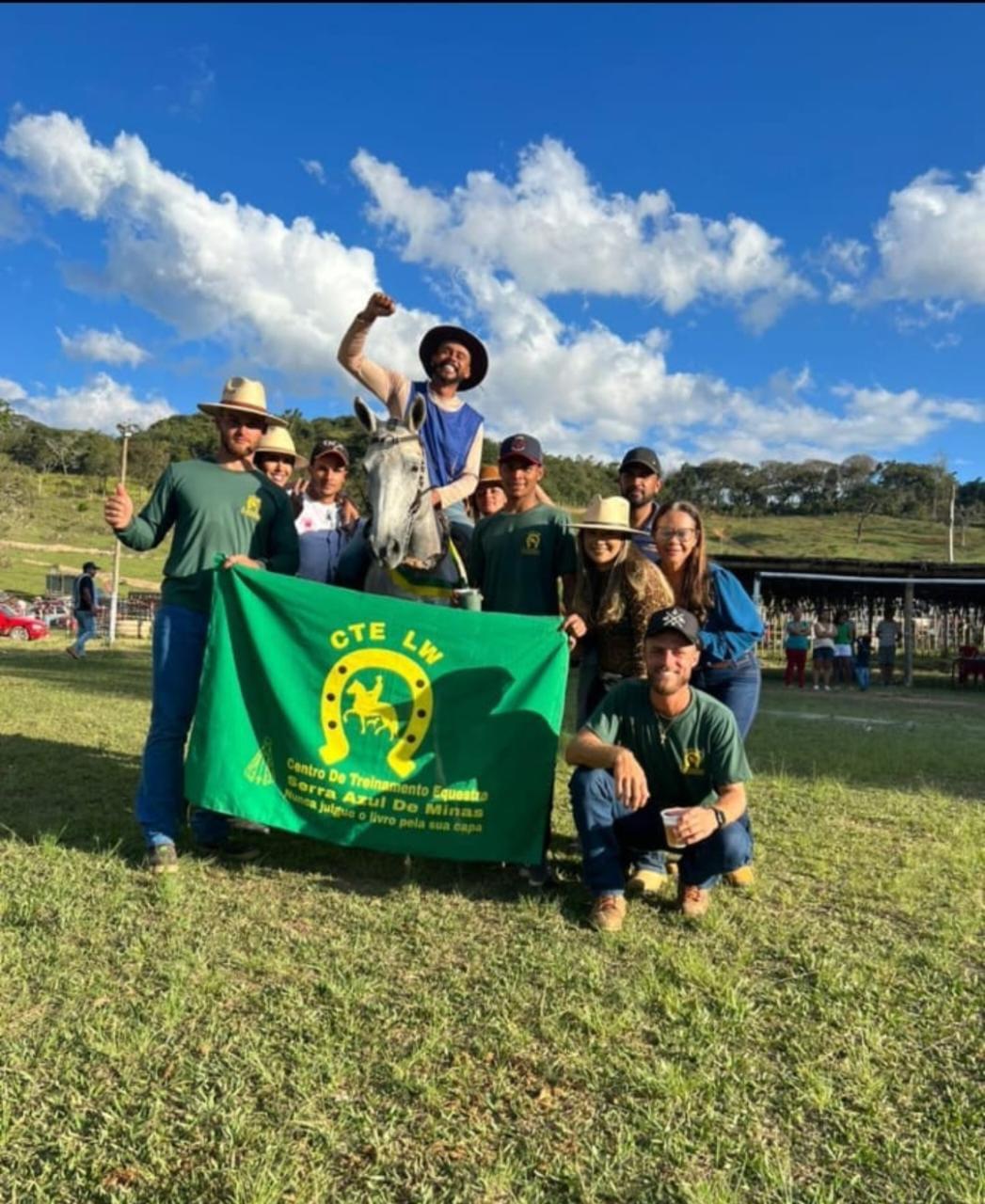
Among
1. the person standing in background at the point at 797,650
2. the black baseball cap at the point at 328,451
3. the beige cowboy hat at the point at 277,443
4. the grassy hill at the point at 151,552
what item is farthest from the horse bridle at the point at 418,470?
the grassy hill at the point at 151,552

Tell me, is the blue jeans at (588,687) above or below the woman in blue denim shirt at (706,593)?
below

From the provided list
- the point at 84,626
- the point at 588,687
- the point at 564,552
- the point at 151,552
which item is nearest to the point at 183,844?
the point at 588,687

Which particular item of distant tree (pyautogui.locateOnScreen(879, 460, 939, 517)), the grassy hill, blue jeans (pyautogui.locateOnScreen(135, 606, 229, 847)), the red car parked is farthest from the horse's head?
distant tree (pyautogui.locateOnScreen(879, 460, 939, 517))

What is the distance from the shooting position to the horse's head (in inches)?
182

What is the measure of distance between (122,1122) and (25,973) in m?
1.06

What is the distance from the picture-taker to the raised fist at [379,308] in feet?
16.0

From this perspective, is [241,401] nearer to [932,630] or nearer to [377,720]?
[377,720]

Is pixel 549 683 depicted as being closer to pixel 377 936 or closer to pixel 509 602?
pixel 509 602

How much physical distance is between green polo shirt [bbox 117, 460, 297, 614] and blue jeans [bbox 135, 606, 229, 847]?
0.12 metres

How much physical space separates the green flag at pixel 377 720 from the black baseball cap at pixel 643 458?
1.40m

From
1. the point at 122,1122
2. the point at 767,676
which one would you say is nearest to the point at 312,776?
the point at 122,1122

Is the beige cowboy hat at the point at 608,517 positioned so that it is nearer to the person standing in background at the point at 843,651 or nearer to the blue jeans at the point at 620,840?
the blue jeans at the point at 620,840

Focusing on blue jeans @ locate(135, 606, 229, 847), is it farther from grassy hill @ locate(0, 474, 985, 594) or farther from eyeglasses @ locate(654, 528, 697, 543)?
grassy hill @ locate(0, 474, 985, 594)

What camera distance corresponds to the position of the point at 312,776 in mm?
4285
